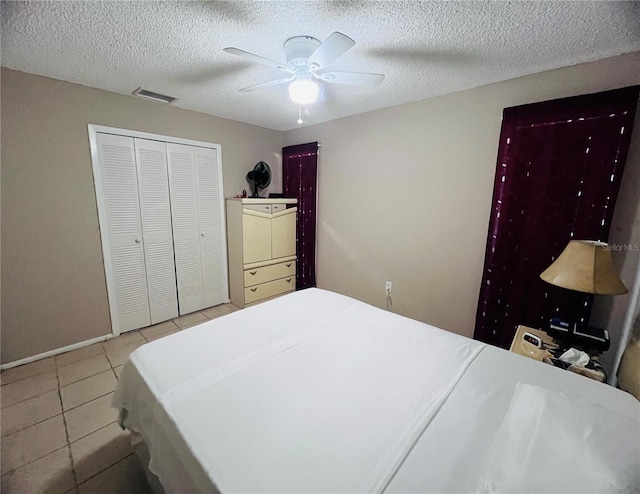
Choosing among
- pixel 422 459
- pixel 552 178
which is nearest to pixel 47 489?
pixel 422 459

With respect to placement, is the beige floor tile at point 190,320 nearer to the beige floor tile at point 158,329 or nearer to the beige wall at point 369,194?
the beige floor tile at point 158,329

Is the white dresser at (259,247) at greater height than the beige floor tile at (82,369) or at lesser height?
greater

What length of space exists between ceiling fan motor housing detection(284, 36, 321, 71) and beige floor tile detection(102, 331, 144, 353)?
2769mm

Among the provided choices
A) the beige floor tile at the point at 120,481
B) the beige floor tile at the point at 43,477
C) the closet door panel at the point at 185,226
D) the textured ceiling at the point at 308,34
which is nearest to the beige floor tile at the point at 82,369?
the beige floor tile at the point at 43,477

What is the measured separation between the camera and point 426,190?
246 centimetres

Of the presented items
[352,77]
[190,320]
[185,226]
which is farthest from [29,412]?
[352,77]

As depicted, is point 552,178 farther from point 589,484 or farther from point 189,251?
point 189,251

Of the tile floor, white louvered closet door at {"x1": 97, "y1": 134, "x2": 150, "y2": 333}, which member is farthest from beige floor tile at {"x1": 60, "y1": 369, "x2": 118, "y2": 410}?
white louvered closet door at {"x1": 97, "y1": 134, "x2": 150, "y2": 333}

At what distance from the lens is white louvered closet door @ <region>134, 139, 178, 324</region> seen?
2598 millimetres

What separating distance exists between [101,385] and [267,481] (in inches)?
77.6

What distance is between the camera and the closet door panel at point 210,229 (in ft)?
9.87

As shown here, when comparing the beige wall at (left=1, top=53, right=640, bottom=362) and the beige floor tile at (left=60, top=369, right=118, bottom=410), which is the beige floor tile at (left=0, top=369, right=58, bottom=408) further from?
the beige wall at (left=1, top=53, right=640, bottom=362)

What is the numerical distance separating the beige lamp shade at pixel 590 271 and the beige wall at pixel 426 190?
537mm

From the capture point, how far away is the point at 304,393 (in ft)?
3.57
